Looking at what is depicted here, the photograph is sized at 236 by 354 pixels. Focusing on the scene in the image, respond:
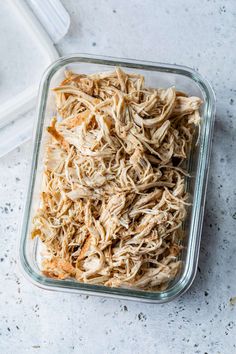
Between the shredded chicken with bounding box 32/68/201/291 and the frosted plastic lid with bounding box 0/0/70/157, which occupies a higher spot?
the frosted plastic lid with bounding box 0/0/70/157

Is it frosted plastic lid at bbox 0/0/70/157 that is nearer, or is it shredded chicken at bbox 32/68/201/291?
shredded chicken at bbox 32/68/201/291

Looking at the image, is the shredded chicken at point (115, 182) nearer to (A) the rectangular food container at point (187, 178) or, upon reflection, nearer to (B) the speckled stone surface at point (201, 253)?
(A) the rectangular food container at point (187, 178)

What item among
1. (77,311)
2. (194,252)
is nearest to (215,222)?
(194,252)

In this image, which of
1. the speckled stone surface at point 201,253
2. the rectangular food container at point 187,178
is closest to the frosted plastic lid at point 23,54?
the speckled stone surface at point 201,253

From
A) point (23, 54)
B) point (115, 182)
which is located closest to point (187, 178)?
point (115, 182)

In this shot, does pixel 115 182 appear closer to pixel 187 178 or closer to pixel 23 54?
pixel 187 178

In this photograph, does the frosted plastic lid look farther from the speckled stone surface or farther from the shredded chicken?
the shredded chicken

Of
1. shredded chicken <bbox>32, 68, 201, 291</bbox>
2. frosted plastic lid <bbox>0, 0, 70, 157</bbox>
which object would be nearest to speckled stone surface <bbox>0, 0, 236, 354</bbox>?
frosted plastic lid <bbox>0, 0, 70, 157</bbox>
